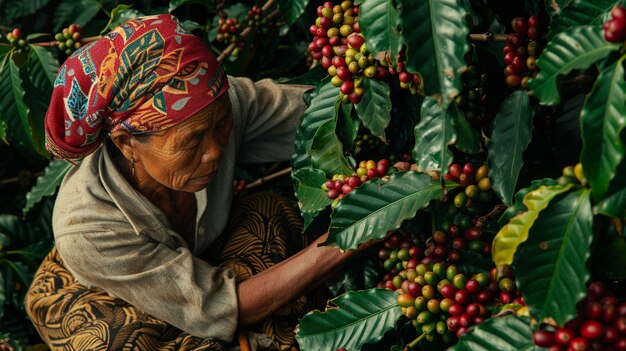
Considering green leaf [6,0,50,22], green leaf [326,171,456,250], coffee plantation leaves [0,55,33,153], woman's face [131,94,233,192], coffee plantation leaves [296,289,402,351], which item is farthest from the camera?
green leaf [6,0,50,22]

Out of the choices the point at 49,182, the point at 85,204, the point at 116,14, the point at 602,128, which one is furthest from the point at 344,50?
the point at 49,182

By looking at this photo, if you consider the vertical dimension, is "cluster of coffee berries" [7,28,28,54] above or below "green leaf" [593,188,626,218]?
below

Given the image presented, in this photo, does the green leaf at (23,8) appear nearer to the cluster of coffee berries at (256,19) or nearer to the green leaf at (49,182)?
the green leaf at (49,182)

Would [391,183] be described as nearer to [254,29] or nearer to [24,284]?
[254,29]

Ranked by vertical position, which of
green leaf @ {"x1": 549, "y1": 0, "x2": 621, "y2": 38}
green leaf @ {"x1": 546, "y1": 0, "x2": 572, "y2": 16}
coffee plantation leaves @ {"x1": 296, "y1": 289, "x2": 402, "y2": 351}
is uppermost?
green leaf @ {"x1": 549, "y1": 0, "x2": 621, "y2": 38}

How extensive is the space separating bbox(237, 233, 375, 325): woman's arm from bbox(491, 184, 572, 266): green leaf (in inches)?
29.5

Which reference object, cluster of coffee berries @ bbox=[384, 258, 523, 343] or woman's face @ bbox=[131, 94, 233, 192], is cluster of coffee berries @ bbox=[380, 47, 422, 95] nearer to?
cluster of coffee berries @ bbox=[384, 258, 523, 343]

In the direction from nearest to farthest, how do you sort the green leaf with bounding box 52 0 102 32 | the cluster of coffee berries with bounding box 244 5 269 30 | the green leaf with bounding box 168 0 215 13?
the green leaf with bounding box 168 0 215 13 < the cluster of coffee berries with bounding box 244 5 269 30 < the green leaf with bounding box 52 0 102 32

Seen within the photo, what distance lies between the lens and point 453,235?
5.72ft

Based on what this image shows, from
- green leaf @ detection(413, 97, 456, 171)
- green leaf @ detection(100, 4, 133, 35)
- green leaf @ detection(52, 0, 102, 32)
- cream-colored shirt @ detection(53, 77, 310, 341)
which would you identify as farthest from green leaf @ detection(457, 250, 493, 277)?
green leaf @ detection(52, 0, 102, 32)

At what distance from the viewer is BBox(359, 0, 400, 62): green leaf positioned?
156 cm

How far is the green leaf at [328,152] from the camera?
1988mm

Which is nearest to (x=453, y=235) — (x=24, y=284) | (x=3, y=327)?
(x=24, y=284)

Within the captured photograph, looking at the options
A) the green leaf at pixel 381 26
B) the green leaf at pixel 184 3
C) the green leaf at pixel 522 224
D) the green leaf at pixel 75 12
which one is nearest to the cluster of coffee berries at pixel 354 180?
the green leaf at pixel 381 26
